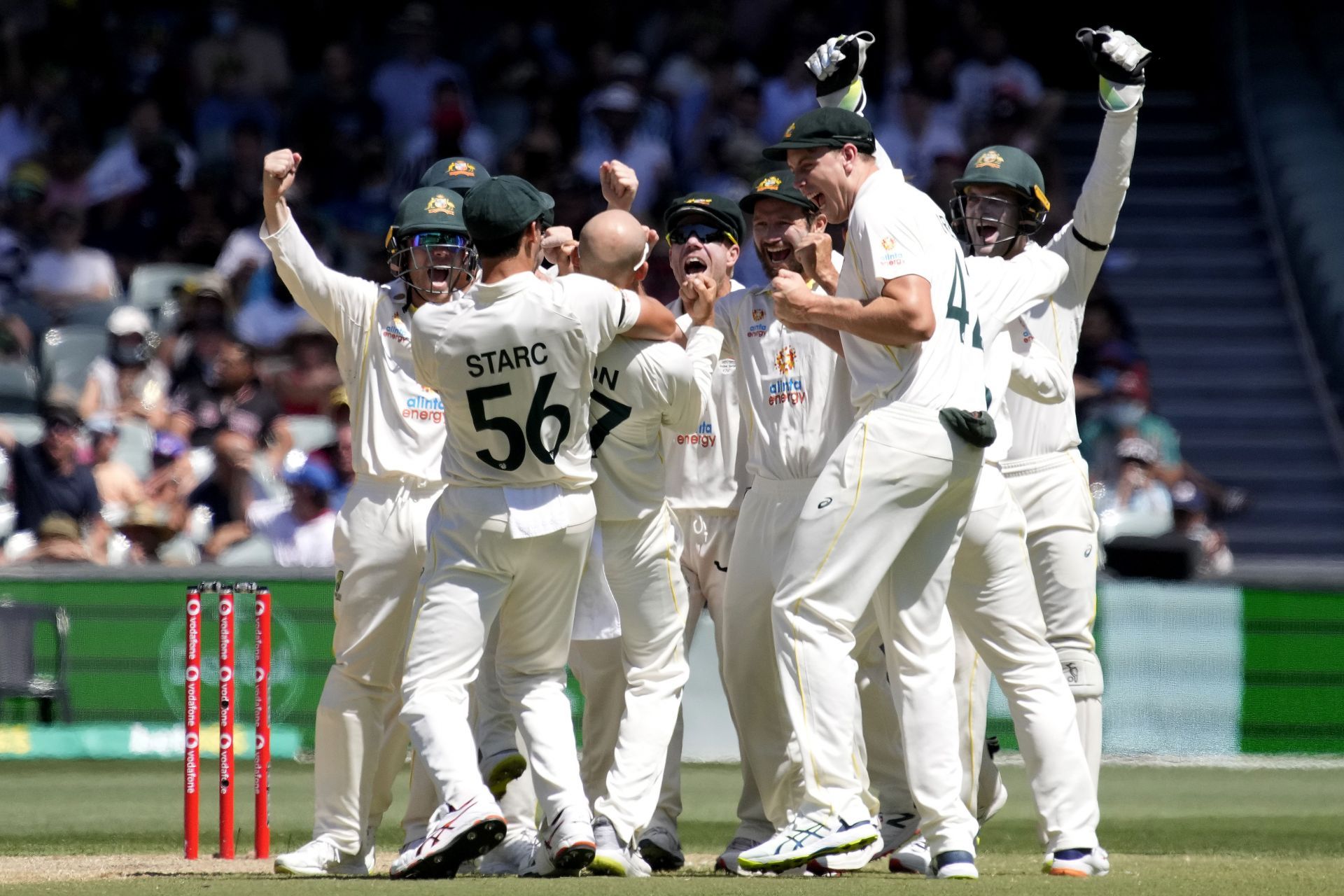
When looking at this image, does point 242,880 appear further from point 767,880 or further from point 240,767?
point 240,767

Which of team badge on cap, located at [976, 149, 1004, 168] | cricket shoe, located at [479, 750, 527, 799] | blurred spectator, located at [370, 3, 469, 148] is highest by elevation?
blurred spectator, located at [370, 3, 469, 148]

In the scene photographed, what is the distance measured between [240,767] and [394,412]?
484 centimetres

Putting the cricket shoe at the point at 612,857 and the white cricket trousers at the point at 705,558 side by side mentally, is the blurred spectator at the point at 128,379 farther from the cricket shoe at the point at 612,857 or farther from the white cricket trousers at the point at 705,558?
the cricket shoe at the point at 612,857

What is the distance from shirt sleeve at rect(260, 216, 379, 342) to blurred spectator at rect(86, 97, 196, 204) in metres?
9.48

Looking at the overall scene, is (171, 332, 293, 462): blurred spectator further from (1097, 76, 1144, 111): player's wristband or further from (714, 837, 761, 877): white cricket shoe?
(1097, 76, 1144, 111): player's wristband

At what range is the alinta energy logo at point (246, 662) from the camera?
38.3 feet

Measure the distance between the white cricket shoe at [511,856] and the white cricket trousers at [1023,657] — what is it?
170 centimetres

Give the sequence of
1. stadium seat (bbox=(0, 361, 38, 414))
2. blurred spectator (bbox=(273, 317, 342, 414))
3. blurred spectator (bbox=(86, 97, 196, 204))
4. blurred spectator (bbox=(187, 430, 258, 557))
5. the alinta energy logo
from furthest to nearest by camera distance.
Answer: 1. blurred spectator (bbox=(86, 97, 196, 204))
2. stadium seat (bbox=(0, 361, 38, 414))
3. blurred spectator (bbox=(273, 317, 342, 414))
4. blurred spectator (bbox=(187, 430, 258, 557))
5. the alinta energy logo

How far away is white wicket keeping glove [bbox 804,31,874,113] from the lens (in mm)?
7527

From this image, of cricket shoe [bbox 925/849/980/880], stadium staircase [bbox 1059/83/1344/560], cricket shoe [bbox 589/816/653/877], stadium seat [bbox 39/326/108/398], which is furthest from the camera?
stadium staircase [bbox 1059/83/1344/560]

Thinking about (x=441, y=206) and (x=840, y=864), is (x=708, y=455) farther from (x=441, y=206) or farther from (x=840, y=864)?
(x=840, y=864)

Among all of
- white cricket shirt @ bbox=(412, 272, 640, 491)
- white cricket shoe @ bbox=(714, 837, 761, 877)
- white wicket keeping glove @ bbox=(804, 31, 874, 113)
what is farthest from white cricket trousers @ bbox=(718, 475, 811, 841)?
white wicket keeping glove @ bbox=(804, 31, 874, 113)

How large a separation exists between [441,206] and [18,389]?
27.8 feet

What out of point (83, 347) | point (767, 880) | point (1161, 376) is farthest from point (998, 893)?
point (1161, 376)
